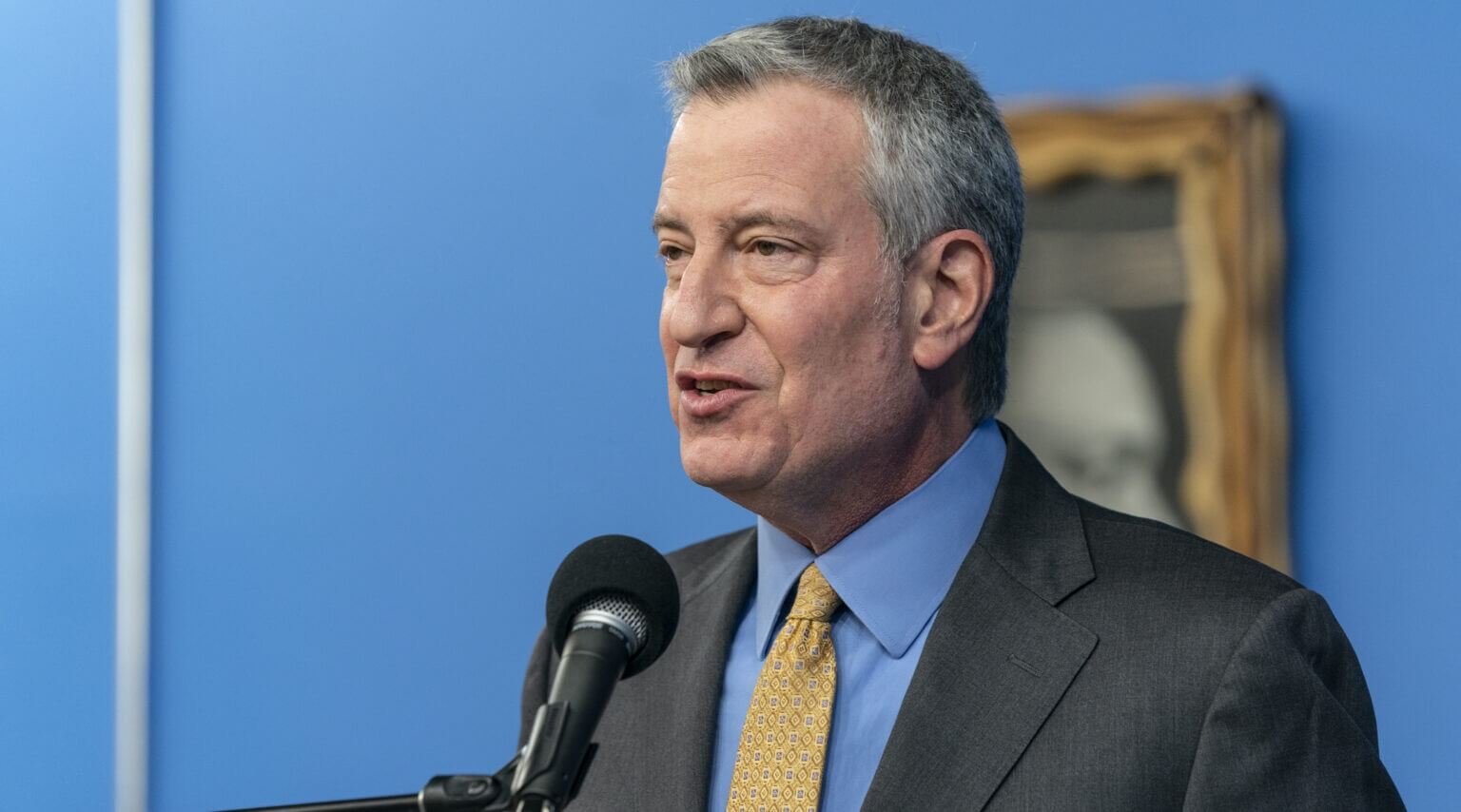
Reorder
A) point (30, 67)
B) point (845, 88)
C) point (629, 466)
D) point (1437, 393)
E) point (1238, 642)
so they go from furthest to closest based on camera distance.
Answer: point (30, 67) → point (629, 466) → point (1437, 393) → point (845, 88) → point (1238, 642)

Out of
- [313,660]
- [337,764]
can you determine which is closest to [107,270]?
[313,660]

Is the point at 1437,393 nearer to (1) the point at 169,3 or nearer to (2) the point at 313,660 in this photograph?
(2) the point at 313,660

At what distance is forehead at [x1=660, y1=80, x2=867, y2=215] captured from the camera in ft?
5.24

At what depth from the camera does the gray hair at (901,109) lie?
1.64 metres

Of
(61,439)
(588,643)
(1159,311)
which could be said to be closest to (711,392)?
(588,643)

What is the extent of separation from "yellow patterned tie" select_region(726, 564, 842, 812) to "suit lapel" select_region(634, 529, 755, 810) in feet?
0.16

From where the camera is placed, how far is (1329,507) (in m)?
2.30

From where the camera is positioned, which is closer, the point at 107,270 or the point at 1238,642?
the point at 1238,642

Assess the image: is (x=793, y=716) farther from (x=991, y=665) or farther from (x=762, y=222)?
(x=762, y=222)

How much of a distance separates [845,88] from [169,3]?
1.77 m

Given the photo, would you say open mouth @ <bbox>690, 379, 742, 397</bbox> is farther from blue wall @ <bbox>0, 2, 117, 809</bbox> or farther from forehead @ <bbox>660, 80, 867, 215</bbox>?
blue wall @ <bbox>0, 2, 117, 809</bbox>

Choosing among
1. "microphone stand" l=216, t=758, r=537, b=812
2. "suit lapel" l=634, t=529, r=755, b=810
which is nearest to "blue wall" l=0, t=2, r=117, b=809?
"suit lapel" l=634, t=529, r=755, b=810

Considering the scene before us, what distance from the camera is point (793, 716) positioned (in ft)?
5.27

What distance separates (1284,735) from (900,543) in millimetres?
428
